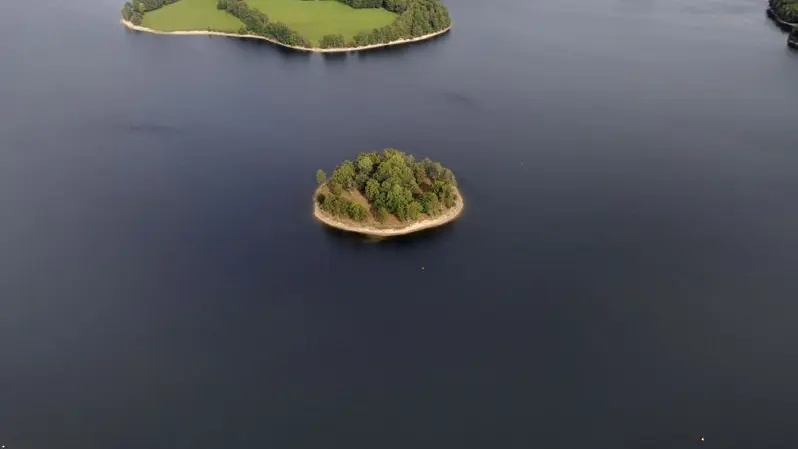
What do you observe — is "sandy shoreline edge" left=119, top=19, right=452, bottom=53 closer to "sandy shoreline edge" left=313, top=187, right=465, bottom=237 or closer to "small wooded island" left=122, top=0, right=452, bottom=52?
"small wooded island" left=122, top=0, right=452, bottom=52

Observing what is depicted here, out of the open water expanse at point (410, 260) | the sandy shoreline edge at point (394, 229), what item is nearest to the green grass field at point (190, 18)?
the open water expanse at point (410, 260)

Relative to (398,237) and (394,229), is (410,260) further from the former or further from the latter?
(394,229)

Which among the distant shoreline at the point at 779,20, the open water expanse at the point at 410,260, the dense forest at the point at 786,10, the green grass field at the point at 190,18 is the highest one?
the dense forest at the point at 786,10

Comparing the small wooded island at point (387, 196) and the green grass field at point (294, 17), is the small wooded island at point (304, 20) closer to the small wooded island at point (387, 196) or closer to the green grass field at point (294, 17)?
the green grass field at point (294, 17)

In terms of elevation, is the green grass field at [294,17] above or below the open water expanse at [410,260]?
above

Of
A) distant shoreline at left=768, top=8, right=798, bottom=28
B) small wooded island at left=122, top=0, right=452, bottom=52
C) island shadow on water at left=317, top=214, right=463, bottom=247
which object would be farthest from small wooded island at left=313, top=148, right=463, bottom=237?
distant shoreline at left=768, top=8, right=798, bottom=28

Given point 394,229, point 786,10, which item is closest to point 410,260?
point 394,229
